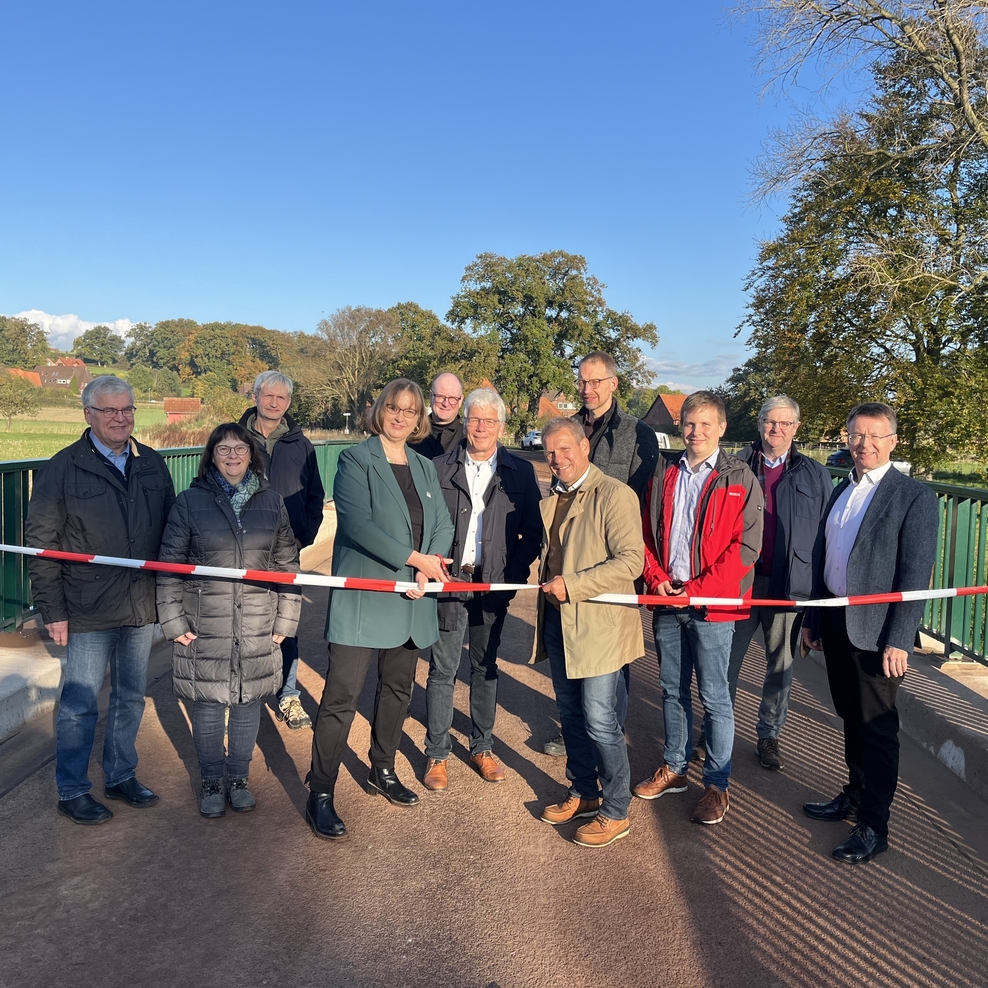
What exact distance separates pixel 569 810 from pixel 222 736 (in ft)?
5.78

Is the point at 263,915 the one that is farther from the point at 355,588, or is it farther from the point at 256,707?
the point at 355,588

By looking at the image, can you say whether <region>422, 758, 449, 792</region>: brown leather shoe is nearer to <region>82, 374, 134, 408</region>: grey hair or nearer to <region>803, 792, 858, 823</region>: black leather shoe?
<region>803, 792, 858, 823</region>: black leather shoe

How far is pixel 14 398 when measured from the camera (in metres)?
46.3

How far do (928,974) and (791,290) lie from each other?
22.2 meters

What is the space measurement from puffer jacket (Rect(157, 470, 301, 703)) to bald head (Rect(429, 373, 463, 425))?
5.35 ft

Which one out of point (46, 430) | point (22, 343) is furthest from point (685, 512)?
point (22, 343)

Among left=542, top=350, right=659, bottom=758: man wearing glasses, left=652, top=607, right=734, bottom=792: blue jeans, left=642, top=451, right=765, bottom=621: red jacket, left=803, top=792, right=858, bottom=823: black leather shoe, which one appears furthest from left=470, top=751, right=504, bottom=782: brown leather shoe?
left=803, top=792, right=858, bottom=823: black leather shoe

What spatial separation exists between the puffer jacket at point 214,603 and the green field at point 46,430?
19.5 m

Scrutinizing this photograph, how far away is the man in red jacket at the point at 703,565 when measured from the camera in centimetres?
391

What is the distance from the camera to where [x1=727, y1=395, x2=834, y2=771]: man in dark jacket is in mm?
4566

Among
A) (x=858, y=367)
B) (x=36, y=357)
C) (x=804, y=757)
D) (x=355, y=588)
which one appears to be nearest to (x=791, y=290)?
(x=858, y=367)

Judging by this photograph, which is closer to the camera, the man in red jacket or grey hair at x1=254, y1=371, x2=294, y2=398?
the man in red jacket

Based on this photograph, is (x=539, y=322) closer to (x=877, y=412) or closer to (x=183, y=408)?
(x=183, y=408)

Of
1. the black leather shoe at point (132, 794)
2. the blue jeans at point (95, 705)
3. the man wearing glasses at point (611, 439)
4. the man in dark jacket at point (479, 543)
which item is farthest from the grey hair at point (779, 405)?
the black leather shoe at point (132, 794)
